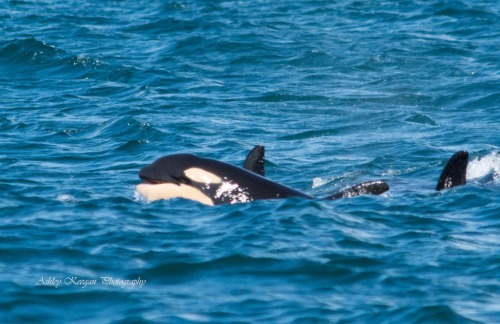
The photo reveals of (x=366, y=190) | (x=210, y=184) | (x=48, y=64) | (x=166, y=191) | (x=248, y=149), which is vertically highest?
(x=210, y=184)

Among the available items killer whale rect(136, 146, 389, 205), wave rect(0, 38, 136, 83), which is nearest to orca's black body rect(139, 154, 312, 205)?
killer whale rect(136, 146, 389, 205)

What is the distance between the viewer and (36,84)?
31.4m

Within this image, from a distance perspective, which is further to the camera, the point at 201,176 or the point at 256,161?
the point at 256,161

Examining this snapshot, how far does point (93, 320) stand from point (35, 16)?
31657mm

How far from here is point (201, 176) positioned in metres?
17.8

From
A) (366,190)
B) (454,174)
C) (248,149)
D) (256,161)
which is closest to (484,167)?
(454,174)

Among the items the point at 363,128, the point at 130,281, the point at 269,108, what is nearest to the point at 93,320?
the point at 130,281

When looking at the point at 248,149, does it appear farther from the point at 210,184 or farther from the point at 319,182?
the point at 210,184

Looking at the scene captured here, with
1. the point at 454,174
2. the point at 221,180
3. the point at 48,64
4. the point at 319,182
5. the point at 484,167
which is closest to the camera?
the point at 221,180

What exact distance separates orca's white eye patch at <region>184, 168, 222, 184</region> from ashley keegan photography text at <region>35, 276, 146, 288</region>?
4.40 metres

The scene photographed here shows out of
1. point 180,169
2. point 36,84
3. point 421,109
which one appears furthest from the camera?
point 36,84

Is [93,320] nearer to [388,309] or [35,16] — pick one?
[388,309]

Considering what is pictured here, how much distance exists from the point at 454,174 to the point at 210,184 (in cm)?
395

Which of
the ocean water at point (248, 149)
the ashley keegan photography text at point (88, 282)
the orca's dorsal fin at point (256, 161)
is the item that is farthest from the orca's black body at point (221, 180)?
the ashley keegan photography text at point (88, 282)
